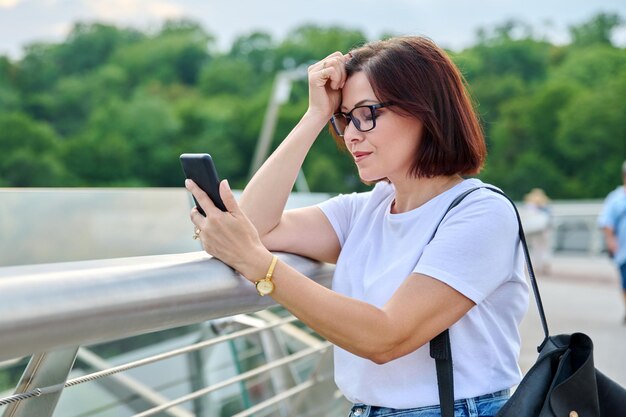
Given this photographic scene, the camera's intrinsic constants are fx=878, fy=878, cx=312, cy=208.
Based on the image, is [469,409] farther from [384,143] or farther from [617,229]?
[617,229]

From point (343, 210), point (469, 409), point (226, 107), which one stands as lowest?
point (226, 107)

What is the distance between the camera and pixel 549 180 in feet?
223

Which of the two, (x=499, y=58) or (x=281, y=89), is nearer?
(x=281, y=89)

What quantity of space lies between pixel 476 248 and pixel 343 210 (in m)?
0.53

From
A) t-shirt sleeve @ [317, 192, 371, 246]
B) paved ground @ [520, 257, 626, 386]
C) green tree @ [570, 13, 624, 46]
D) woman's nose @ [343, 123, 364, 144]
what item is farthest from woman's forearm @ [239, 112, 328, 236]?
green tree @ [570, 13, 624, 46]

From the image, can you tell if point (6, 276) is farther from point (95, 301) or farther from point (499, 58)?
point (499, 58)

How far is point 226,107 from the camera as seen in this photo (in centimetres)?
7900

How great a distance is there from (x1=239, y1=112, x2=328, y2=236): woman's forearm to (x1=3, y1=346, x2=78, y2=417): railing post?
0.65m

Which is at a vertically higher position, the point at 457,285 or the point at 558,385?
the point at 457,285

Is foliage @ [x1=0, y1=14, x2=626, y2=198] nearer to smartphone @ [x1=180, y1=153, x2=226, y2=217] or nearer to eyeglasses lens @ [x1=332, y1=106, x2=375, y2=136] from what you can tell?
eyeglasses lens @ [x1=332, y1=106, x2=375, y2=136]

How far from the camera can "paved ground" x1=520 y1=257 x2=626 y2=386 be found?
238 inches

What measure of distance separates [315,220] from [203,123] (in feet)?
250

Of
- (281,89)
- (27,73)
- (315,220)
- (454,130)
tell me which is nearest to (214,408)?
(315,220)

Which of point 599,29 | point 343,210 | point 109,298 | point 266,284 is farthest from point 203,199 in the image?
point 599,29
